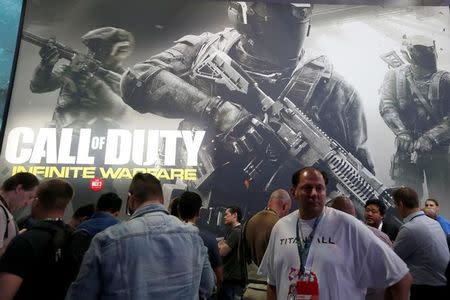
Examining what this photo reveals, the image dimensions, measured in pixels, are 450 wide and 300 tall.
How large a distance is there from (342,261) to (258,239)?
44.0 inches

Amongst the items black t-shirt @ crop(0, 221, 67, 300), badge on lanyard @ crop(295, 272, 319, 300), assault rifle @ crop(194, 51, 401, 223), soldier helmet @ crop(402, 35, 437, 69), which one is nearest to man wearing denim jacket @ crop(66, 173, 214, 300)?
black t-shirt @ crop(0, 221, 67, 300)

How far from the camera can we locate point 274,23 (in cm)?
586

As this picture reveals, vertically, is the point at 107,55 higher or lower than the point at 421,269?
higher

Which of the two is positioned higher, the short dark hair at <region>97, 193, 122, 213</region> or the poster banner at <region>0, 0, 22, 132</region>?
the poster banner at <region>0, 0, 22, 132</region>

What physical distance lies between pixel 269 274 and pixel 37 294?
3.10 ft

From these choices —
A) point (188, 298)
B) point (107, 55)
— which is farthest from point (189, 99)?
point (188, 298)

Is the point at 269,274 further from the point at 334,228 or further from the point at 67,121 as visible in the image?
the point at 67,121

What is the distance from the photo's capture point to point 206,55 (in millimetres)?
5645

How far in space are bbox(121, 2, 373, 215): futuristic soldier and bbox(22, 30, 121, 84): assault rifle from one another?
1.04ft

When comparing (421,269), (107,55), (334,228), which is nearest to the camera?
(334,228)

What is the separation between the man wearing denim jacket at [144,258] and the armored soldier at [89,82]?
428cm

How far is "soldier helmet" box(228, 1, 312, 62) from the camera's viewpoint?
5.76m

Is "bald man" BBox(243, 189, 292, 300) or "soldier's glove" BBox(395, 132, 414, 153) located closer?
"bald man" BBox(243, 189, 292, 300)

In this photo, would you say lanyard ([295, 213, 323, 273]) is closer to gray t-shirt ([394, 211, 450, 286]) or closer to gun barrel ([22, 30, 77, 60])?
gray t-shirt ([394, 211, 450, 286])
